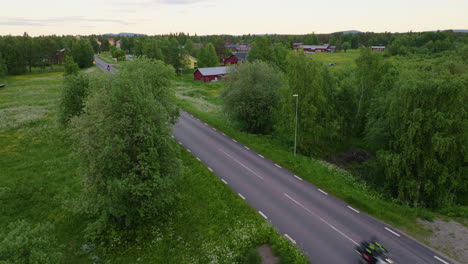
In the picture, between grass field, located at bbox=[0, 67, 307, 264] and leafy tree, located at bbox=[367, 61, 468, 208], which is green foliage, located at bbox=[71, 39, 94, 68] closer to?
grass field, located at bbox=[0, 67, 307, 264]

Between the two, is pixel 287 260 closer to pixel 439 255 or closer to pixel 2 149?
pixel 439 255

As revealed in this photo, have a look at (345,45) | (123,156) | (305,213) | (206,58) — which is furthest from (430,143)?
(345,45)

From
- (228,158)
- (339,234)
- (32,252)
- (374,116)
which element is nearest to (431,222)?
(339,234)

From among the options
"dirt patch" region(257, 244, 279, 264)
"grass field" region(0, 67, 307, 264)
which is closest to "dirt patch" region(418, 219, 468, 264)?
"grass field" region(0, 67, 307, 264)

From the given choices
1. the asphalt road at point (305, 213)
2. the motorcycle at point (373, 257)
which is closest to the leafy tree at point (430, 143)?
the asphalt road at point (305, 213)

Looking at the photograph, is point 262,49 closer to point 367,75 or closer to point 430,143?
point 367,75

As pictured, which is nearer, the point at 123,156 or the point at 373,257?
the point at 373,257
